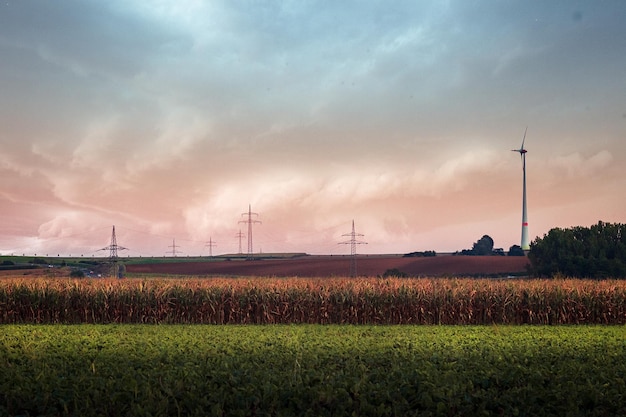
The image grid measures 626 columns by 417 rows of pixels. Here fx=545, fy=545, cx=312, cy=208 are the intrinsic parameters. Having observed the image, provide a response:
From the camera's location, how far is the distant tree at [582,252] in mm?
71812

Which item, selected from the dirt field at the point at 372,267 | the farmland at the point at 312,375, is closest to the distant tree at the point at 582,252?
the dirt field at the point at 372,267

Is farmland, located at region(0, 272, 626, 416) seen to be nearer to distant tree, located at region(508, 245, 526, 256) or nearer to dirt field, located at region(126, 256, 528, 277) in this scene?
dirt field, located at region(126, 256, 528, 277)

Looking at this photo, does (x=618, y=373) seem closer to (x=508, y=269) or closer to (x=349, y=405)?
(x=349, y=405)

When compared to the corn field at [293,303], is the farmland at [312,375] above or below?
above

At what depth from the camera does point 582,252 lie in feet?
245

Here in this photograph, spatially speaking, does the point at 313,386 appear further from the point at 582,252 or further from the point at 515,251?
the point at 515,251

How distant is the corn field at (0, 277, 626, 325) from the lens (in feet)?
91.6

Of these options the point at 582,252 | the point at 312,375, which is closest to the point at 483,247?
the point at 582,252

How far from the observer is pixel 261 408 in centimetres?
731

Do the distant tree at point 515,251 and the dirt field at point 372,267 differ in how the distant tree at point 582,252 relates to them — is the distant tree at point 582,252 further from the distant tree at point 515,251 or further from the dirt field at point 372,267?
the distant tree at point 515,251

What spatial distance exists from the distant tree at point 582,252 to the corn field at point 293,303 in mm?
45152

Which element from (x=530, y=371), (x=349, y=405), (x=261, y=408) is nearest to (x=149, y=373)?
(x=261, y=408)

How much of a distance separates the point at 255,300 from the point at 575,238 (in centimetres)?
6272

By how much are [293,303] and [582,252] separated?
60171 millimetres
